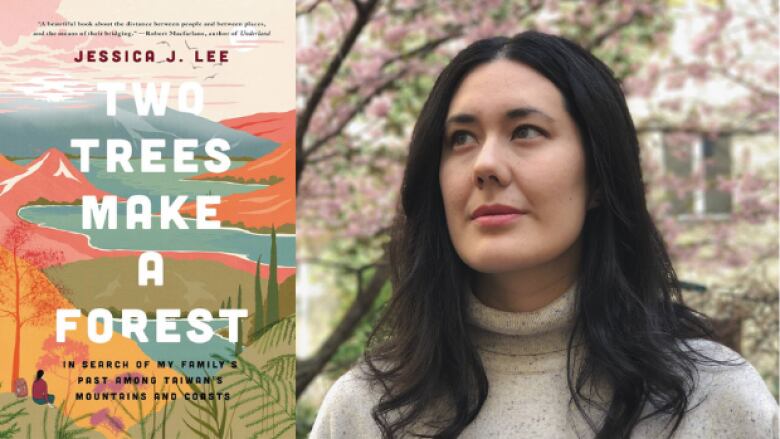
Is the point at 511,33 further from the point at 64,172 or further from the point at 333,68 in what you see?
the point at 64,172

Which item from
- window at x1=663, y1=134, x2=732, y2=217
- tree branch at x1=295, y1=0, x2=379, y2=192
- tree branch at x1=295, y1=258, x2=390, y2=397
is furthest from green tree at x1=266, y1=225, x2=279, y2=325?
window at x1=663, y1=134, x2=732, y2=217

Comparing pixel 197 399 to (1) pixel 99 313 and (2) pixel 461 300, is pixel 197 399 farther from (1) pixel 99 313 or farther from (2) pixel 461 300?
(2) pixel 461 300

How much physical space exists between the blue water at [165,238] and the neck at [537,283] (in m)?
0.46

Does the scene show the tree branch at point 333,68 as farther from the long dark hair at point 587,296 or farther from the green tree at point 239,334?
the long dark hair at point 587,296

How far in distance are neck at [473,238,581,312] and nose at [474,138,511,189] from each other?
7.5 inches

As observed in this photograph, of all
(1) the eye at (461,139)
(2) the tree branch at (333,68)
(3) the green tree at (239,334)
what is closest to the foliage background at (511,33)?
(2) the tree branch at (333,68)

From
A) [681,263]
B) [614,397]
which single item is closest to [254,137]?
[614,397]

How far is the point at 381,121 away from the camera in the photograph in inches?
207

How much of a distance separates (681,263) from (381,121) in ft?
7.90

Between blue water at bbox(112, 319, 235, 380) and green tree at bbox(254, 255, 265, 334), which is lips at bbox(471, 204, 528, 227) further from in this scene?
blue water at bbox(112, 319, 235, 380)

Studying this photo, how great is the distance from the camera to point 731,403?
5.16ft

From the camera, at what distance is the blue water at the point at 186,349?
6.39ft

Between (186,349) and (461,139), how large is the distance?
2.47 feet

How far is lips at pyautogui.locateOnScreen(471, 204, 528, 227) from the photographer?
5.27 feet
